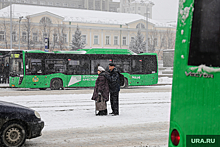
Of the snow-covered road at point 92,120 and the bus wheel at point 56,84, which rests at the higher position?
the snow-covered road at point 92,120

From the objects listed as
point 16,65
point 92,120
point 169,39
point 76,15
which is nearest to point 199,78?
point 92,120

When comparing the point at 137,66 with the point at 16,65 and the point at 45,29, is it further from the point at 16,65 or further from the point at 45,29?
the point at 45,29

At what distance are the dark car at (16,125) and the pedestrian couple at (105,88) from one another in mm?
3645

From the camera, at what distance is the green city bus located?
10.4 feet

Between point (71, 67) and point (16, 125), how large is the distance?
16194 mm

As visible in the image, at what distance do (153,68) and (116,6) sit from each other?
389 ft

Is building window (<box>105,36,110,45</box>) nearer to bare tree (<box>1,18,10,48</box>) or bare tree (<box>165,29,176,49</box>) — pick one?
bare tree (<box>165,29,176,49</box>)

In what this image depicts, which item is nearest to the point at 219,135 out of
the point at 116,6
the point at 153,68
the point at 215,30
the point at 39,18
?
the point at 215,30

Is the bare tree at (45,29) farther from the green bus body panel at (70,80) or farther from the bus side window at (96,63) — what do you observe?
the green bus body panel at (70,80)

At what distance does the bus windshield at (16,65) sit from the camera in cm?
2088

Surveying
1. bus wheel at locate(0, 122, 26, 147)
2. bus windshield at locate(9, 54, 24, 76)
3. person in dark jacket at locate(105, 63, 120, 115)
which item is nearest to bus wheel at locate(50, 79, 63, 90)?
bus windshield at locate(9, 54, 24, 76)

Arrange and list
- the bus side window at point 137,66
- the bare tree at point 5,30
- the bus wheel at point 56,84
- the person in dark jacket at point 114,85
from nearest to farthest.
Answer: the person in dark jacket at point 114,85
the bus wheel at point 56,84
the bus side window at point 137,66
the bare tree at point 5,30

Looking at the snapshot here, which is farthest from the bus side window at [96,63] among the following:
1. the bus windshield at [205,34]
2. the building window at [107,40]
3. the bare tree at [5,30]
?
the building window at [107,40]

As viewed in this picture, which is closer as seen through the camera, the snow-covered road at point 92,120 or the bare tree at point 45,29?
the snow-covered road at point 92,120
